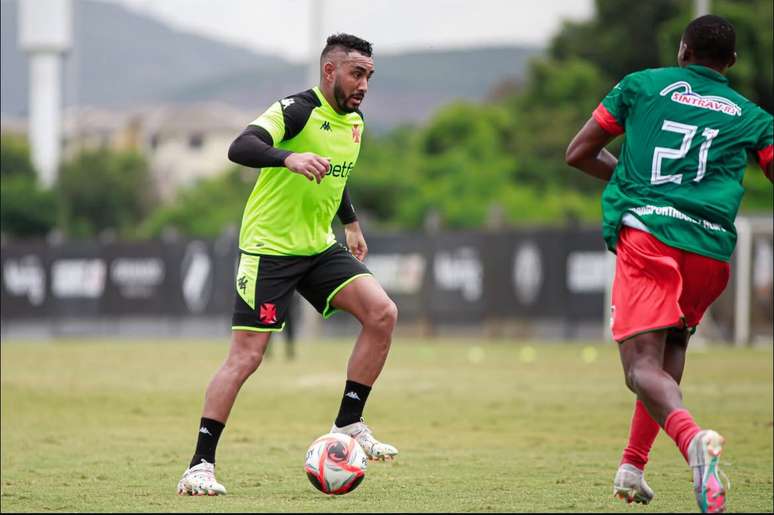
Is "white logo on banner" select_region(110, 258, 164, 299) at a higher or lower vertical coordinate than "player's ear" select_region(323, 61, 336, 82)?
lower

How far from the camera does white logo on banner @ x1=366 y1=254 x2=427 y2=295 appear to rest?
89.7ft

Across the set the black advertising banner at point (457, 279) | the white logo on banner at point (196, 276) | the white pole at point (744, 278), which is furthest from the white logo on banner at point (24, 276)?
the white pole at point (744, 278)

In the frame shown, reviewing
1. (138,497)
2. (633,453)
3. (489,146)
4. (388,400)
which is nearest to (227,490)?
(138,497)

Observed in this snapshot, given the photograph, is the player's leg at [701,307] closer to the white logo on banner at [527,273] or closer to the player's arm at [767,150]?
the player's arm at [767,150]

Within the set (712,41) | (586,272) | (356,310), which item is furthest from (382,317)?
(586,272)

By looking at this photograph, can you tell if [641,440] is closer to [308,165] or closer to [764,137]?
[764,137]

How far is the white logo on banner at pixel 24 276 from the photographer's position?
31.7 meters

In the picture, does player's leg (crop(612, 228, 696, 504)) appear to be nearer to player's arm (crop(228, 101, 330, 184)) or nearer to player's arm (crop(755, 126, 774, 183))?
player's arm (crop(755, 126, 774, 183))

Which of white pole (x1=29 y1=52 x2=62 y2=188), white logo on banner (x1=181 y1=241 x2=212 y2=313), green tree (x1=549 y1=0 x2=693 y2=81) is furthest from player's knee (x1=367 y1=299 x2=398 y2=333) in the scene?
white pole (x1=29 y1=52 x2=62 y2=188)

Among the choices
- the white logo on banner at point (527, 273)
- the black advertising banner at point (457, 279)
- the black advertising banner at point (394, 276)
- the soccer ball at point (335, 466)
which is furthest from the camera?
the black advertising banner at point (457, 279)

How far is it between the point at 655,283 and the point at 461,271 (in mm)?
20385

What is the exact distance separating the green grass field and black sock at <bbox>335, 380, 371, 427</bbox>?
0.42 m

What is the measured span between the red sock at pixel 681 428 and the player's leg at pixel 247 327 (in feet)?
8.02

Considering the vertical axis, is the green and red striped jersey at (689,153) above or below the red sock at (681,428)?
above
